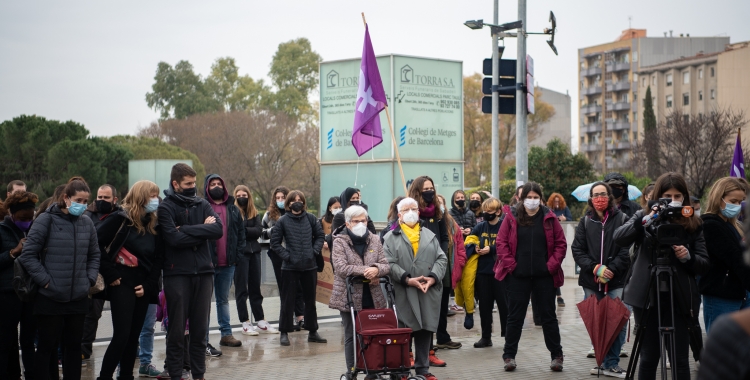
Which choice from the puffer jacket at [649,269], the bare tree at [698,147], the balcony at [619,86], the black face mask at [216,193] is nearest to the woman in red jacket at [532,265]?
A: the puffer jacket at [649,269]

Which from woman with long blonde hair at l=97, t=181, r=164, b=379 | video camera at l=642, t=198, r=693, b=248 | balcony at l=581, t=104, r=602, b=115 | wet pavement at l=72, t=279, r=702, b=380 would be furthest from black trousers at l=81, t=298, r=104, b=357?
balcony at l=581, t=104, r=602, b=115

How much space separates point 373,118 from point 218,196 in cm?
409

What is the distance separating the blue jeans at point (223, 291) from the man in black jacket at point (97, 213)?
1.69 meters

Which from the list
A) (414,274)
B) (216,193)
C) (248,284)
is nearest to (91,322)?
(216,193)

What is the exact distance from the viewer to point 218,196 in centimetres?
997

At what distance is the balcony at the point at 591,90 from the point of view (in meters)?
119

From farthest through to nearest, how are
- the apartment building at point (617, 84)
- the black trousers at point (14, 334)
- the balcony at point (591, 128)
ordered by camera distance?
the balcony at point (591, 128) → the apartment building at point (617, 84) → the black trousers at point (14, 334)

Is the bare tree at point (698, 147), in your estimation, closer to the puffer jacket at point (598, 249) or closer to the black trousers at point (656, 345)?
the puffer jacket at point (598, 249)

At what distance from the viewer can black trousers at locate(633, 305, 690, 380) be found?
6785 millimetres

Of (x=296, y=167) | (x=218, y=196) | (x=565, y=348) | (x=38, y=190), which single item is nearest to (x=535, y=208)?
(x=565, y=348)

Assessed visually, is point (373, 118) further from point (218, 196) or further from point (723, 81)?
point (723, 81)

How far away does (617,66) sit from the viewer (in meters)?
114

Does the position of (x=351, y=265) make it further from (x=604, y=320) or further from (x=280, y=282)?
(x=280, y=282)

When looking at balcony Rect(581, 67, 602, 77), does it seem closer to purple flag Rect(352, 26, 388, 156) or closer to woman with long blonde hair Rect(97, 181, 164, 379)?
purple flag Rect(352, 26, 388, 156)
